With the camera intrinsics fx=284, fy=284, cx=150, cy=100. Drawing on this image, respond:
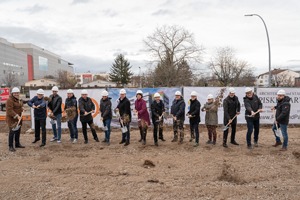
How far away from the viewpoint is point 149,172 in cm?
629

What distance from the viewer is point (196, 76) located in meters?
44.9

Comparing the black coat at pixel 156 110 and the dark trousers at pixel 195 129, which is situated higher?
the black coat at pixel 156 110

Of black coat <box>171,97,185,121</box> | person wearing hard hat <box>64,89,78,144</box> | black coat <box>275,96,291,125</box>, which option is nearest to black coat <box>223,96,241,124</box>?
black coat <box>275,96,291,125</box>

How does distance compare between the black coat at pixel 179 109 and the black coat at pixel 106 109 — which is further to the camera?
the black coat at pixel 106 109

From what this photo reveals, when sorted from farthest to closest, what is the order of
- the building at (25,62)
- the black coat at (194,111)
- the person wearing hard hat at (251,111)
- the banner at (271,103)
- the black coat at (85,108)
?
the building at (25,62)
the banner at (271,103)
the black coat at (85,108)
the black coat at (194,111)
the person wearing hard hat at (251,111)

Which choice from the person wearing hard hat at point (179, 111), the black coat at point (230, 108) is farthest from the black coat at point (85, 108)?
the black coat at point (230, 108)

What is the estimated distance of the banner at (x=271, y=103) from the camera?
40.6ft

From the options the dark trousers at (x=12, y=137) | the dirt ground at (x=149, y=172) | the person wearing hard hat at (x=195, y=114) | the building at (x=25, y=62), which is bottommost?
the dirt ground at (x=149, y=172)

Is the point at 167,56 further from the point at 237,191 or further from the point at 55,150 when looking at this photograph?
the point at 237,191

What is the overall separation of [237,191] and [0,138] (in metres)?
9.05

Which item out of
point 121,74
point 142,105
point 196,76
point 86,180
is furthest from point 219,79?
point 86,180

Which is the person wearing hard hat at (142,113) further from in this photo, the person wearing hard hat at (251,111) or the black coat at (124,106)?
the person wearing hard hat at (251,111)

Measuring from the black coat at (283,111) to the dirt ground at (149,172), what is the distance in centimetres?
89

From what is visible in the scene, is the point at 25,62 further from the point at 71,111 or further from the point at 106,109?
the point at 106,109
